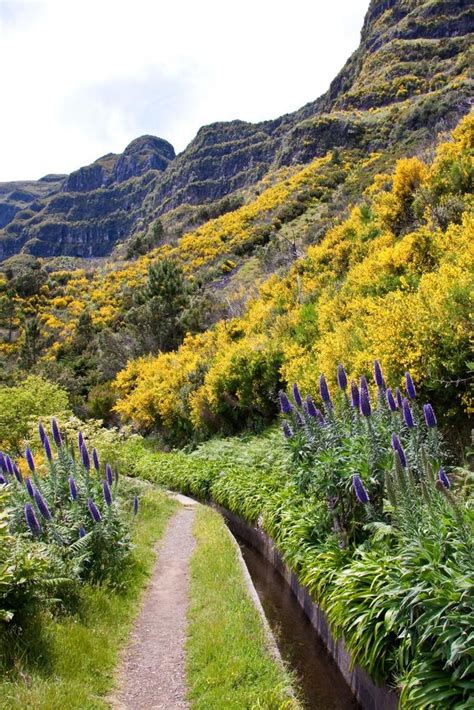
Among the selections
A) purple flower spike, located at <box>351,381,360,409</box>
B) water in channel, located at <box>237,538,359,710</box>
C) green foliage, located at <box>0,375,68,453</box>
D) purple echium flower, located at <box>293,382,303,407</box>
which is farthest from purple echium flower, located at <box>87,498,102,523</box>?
green foliage, located at <box>0,375,68,453</box>

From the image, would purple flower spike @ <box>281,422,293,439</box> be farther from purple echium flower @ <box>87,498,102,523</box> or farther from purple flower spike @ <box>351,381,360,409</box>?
purple echium flower @ <box>87,498,102,523</box>

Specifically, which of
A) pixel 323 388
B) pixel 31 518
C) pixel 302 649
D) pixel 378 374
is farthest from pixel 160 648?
pixel 378 374

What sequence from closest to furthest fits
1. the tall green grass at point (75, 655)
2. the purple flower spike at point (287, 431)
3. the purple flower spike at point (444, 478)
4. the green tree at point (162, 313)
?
the tall green grass at point (75, 655) → the purple flower spike at point (444, 478) → the purple flower spike at point (287, 431) → the green tree at point (162, 313)

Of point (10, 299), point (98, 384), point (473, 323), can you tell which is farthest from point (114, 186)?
point (473, 323)

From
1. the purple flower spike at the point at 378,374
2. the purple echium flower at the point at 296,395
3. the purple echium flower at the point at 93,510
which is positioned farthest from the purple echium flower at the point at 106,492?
the purple flower spike at the point at 378,374

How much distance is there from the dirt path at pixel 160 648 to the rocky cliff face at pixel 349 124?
26068 millimetres

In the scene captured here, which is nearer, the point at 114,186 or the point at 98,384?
the point at 98,384

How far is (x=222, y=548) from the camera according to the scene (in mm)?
9531

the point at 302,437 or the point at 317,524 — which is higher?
the point at 302,437

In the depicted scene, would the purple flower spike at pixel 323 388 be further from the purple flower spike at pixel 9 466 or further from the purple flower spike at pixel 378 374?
the purple flower spike at pixel 9 466

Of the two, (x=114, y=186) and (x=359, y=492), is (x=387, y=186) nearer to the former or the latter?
(x=359, y=492)

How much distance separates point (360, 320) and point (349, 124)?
5281 centimetres

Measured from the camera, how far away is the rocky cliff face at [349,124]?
4866 cm

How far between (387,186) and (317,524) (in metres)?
18.4
